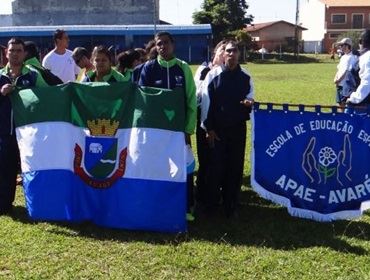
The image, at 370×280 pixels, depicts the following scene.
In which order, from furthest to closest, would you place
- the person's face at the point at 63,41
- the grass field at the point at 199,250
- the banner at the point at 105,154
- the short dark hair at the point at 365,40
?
the person's face at the point at 63,41
the short dark hair at the point at 365,40
the banner at the point at 105,154
the grass field at the point at 199,250

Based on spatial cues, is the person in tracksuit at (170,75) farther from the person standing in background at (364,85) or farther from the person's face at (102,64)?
the person standing in background at (364,85)

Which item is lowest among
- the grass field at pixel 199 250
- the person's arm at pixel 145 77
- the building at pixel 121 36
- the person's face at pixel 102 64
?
the grass field at pixel 199 250

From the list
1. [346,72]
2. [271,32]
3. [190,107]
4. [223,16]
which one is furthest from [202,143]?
[271,32]

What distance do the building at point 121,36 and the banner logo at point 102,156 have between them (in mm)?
42567

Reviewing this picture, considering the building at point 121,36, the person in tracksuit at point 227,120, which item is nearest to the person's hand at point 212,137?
the person in tracksuit at point 227,120

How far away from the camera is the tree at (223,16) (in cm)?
5550

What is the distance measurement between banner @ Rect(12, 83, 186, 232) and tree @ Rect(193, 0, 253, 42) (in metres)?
50.1

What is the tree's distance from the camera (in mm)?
55500

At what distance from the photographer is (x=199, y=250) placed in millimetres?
4977

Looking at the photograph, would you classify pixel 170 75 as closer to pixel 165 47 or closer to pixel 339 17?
pixel 165 47

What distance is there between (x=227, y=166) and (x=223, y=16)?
51.5m

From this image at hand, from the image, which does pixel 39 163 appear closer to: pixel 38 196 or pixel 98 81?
pixel 38 196

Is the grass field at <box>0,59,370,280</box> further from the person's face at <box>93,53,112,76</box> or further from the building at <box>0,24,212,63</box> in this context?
the building at <box>0,24,212,63</box>

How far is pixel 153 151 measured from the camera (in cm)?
529
